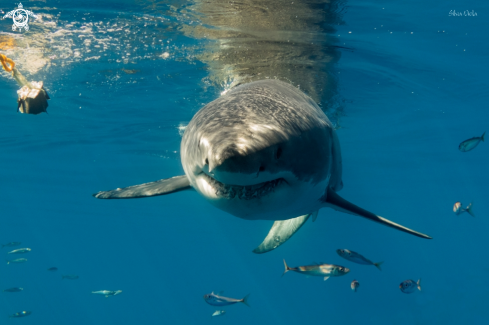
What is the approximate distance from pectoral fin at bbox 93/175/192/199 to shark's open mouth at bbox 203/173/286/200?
1.40m

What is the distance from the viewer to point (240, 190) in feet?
8.36

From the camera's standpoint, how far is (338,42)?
11.0 metres

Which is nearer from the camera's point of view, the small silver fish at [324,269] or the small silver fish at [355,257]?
the small silver fish at [324,269]

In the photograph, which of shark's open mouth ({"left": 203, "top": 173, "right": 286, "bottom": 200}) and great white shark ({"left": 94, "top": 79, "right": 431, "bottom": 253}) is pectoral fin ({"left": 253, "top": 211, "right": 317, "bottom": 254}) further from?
shark's open mouth ({"left": 203, "top": 173, "right": 286, "bottom": 200})

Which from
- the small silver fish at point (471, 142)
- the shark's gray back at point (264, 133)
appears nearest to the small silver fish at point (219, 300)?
the shark's gray back at point (264, 133)

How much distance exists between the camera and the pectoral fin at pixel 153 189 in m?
3.99

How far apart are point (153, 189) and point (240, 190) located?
1979 mm

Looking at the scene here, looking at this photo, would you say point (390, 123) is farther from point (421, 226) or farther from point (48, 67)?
point (421, 226)

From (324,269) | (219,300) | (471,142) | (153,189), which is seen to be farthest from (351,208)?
(471,142)

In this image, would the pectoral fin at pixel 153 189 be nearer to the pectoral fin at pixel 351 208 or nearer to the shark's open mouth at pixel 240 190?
the shark's open mouth at pixel 240 190

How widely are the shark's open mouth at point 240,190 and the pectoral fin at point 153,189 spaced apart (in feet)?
4.60

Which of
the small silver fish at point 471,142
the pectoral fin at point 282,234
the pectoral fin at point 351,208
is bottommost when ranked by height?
the pectoral fin at point 282,234

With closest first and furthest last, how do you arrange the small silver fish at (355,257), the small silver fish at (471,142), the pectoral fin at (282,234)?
the pectoral fin at (282,234), the small silver fish at (355,257), the small silver fish at (471,142)

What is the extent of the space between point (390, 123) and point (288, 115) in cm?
1931
